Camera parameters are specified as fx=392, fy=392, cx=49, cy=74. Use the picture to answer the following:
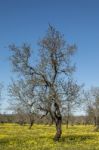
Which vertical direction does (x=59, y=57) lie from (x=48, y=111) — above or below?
above

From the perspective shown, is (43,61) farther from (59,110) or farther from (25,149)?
(25,149)

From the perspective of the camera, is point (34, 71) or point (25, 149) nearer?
point (25, 149)

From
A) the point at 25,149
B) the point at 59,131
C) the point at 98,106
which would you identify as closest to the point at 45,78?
the point at 59,131

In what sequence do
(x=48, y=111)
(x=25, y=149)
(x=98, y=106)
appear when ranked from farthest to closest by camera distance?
1. (x=98, y=106)
2. (x=48, y=111)
3. (x=25, y=149)

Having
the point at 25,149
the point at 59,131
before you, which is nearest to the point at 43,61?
the point at 59,131

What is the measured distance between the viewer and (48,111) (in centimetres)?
4953

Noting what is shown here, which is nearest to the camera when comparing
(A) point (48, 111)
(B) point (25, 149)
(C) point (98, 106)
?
(B) point (25, 149)

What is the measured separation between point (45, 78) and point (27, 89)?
2.93 m

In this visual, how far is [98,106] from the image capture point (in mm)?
114750

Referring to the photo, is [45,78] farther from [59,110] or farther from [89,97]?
[89,97]

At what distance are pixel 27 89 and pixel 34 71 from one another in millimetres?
2648

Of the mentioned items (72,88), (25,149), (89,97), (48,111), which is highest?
(89,97)

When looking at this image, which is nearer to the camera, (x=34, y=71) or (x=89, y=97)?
(x=34, y=71)

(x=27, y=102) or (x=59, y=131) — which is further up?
(x=27, y=102)
